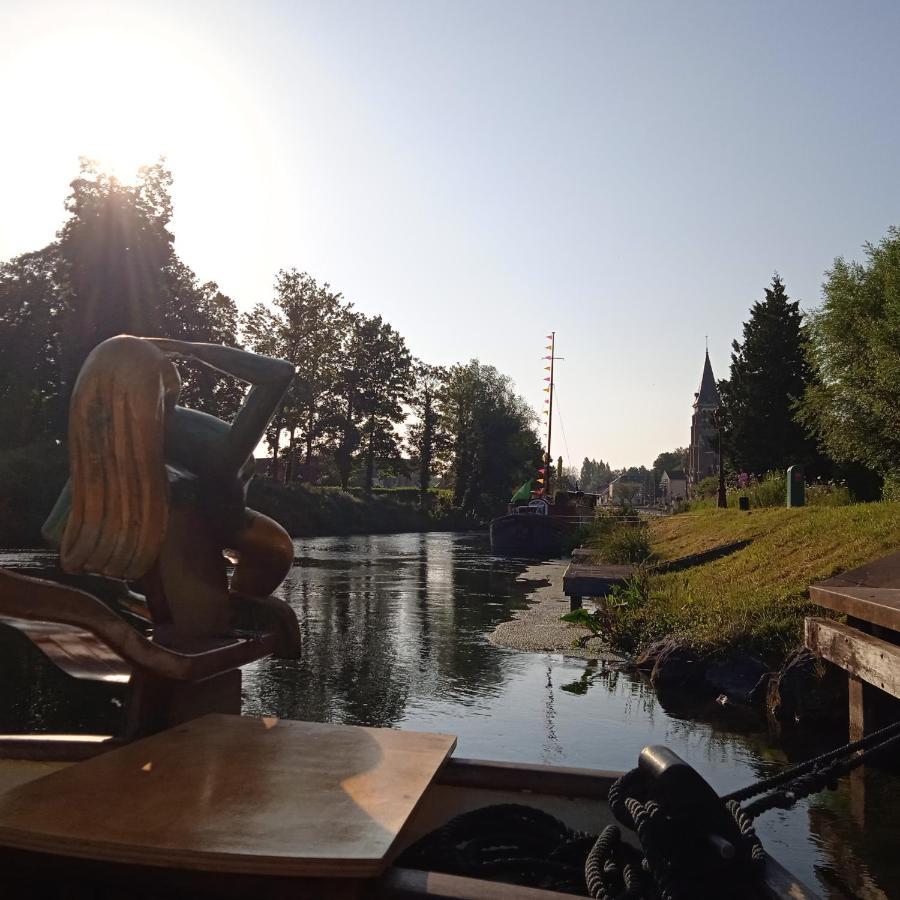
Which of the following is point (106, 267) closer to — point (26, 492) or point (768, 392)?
point (26, 492)

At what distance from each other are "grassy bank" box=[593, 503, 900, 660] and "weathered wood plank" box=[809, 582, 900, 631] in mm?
1250

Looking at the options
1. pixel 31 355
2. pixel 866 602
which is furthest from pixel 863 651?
pixel 31 355

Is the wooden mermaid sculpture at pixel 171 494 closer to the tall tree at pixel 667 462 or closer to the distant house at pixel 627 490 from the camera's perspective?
the distant house at pixel 627 490

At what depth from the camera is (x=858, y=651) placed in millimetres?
6234

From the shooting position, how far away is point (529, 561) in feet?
93.1

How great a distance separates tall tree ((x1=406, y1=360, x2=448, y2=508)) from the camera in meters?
66.9

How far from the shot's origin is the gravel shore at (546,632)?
428 inches

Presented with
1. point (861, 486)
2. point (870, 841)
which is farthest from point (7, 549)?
point (861, 486)

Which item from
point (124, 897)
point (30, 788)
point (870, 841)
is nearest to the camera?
point (124, 897)

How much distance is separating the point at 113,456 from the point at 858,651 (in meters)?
5.40

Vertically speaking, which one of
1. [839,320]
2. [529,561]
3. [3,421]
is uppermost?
[839,320]

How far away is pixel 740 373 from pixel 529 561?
21.0 meters

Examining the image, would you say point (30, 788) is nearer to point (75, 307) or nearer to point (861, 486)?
point (861, 486)

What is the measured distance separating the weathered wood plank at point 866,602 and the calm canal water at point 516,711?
1.16 m
